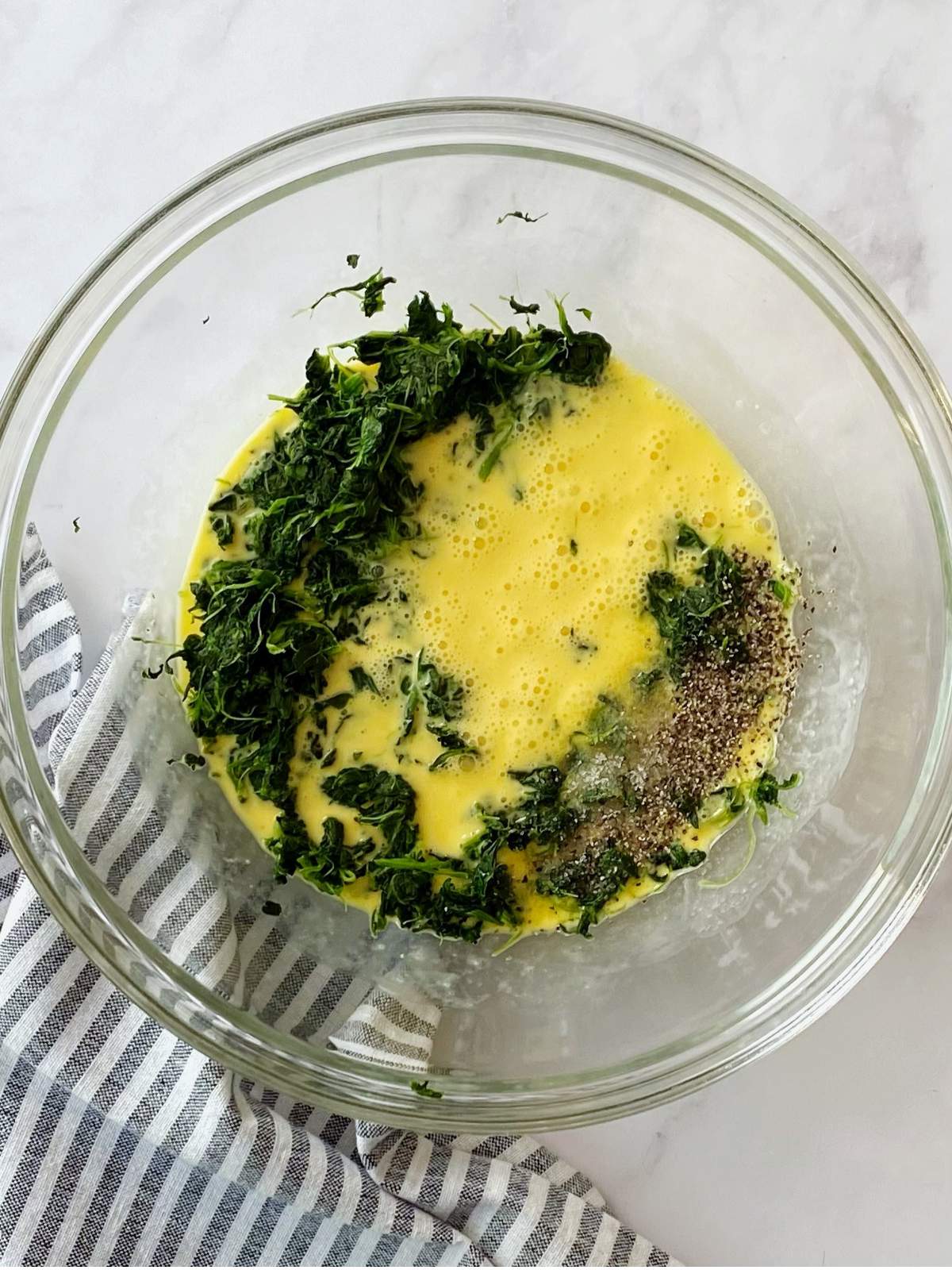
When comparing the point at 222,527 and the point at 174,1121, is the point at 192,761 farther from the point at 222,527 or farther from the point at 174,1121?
the point at 174,1121

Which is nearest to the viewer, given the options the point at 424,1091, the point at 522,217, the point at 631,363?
the point at 424,1091

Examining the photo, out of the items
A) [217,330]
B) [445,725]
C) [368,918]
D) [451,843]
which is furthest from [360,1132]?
[217,330]

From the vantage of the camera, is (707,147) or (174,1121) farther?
(707,147)

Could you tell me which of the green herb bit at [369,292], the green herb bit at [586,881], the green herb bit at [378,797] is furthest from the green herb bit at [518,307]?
the green herb bit at [586,881]

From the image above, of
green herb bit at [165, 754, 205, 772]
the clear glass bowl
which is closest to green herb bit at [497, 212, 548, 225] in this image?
the clear glass bowl

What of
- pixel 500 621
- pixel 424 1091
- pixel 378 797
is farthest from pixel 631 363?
pixel 424 1091

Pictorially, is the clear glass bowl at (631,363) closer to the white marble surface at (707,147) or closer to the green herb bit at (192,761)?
the green herb bit at (192,761)

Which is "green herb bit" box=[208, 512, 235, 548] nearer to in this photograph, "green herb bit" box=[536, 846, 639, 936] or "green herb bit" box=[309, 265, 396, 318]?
"green herb bit" box=[309, 265, 396, 318]
